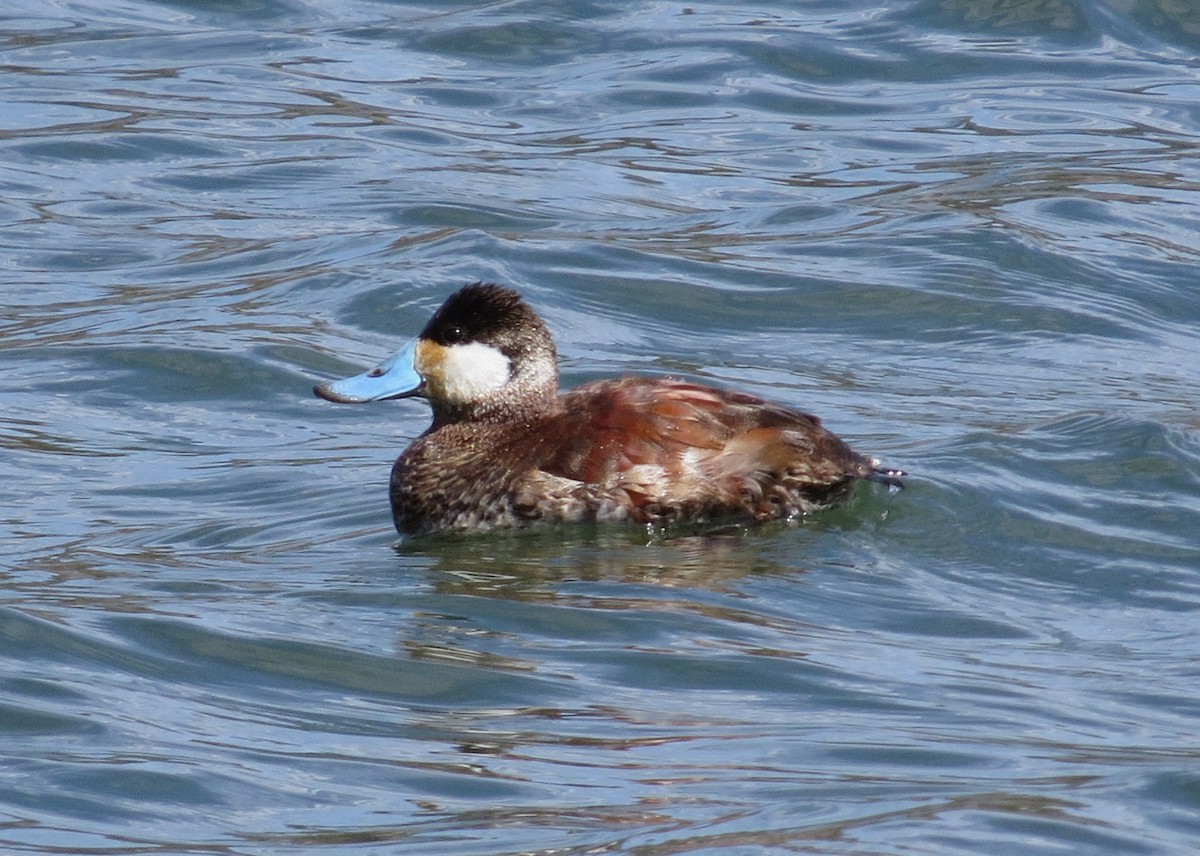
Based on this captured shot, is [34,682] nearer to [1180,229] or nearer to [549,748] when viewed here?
[549,748]

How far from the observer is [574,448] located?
7859mm

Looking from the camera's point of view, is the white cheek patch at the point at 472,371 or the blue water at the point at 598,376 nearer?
the blue water at the point at 598,376

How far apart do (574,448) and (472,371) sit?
0.64 meters

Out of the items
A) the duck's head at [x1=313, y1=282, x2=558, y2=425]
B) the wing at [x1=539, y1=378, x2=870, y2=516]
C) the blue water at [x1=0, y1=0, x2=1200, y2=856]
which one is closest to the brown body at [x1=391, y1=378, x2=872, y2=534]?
the wing at [x1=539, y1=378, x2=870, y2=516]

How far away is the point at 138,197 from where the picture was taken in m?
13.9

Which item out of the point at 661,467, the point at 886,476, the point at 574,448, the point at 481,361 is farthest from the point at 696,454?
the point at 481,361

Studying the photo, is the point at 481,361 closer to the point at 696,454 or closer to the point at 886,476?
the point at 696,454

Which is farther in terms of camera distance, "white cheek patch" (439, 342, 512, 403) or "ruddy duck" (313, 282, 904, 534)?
"white cheek patch" (439, 342, 512, 403)

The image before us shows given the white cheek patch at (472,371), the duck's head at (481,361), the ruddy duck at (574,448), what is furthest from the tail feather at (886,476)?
the white cheek patch at (472,371)

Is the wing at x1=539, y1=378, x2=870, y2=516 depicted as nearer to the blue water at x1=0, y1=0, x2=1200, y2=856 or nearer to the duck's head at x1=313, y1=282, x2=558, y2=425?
the blue water at x1=0, y1=0, x2=1200, y2=856

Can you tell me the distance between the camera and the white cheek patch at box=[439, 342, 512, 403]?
324 inches

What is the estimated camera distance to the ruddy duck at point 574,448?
25.5 ft

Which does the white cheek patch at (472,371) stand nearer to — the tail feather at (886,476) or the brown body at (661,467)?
the brown body at (661,467)

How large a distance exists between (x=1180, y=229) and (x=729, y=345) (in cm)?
322
